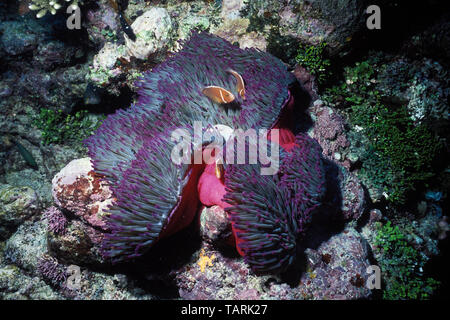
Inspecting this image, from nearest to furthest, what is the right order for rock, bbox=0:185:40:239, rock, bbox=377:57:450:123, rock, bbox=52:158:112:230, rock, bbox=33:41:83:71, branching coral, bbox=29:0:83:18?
1. rock, bbox=52:158:112:230
2. rock, bbox=377:57:450:123
3. rock, bbox=0:185:40:239
4. branching coral, bbox=29:0:83:18
5. rock, bbox=33:41:83:71

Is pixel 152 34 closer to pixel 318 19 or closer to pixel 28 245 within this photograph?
pixel 318 19

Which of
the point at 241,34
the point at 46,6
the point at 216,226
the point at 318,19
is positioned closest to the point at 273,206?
the point at 216,226

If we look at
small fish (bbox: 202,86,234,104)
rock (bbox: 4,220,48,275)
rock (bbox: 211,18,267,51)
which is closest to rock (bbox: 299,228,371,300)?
small fish (bbox: 202,86,234,104)

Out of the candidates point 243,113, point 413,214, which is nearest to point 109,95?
point 243,113

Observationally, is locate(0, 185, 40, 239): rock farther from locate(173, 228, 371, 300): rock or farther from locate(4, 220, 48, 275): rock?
locate(173, 228, 371, 300): rock

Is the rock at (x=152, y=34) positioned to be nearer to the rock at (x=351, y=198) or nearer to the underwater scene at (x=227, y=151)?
the underwater scene at (x=227, y=151)
